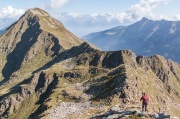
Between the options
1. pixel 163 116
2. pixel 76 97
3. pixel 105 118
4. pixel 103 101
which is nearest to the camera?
pixel 163 116

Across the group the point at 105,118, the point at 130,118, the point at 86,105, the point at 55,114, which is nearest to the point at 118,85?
the point at 86,105

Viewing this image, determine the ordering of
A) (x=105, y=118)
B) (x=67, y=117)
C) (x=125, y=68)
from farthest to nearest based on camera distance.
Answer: (x=125, y=68)
(x=67, y=117)
(x=105, y=118)

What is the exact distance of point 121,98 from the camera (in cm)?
13538

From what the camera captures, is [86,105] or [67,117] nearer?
[67,117]

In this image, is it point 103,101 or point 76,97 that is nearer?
point 103,101

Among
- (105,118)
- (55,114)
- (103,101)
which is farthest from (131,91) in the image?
(105,118)

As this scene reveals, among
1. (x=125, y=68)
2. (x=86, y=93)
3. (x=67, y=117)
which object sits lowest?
(x=67, y=117)

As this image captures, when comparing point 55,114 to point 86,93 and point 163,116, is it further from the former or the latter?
point 163,116

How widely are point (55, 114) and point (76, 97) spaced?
92.2 feet

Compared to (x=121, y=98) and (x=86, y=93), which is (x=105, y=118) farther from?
(x=86, y=93)

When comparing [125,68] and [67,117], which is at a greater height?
[125,68]

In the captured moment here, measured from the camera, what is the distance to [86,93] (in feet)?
522

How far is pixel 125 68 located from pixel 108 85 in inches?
1237

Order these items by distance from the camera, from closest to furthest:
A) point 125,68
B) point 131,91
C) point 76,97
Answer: point 131,91
point 76,97
point 125,68
